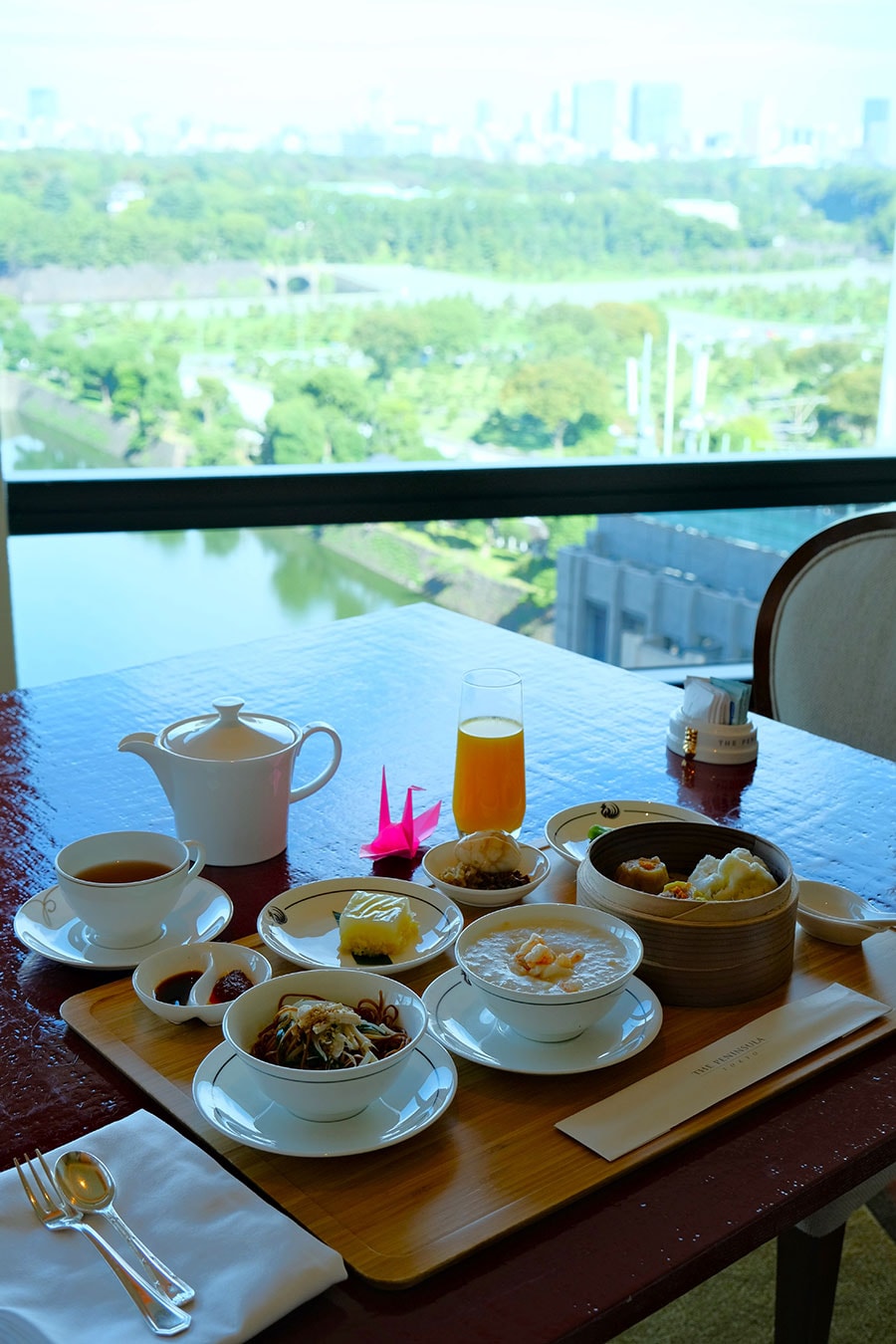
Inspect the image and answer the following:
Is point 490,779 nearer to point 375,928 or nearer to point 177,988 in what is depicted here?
point 375,928

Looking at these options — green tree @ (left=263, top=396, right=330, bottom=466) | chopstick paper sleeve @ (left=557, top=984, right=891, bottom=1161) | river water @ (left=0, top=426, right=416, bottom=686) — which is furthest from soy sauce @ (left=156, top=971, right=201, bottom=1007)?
green tree @ (left=263, top=396, right=330, bottom=466)

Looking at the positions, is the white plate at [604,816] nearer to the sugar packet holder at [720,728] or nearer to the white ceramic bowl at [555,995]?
the sugar packet holder at [720,728]

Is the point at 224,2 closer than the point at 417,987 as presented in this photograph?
No

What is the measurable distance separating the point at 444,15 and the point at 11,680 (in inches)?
67.9

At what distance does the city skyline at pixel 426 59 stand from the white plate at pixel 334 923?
2.15 meters

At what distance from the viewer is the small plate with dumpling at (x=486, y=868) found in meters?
1.12

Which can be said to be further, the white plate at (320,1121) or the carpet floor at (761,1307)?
the carpet floor at (761,1307)

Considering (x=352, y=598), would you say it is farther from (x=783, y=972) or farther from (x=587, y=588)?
(x=783, y=972)

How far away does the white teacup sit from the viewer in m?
1.04

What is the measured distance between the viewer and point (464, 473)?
A: 2773 millimetres

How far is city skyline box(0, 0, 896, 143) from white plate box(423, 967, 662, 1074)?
2328mm

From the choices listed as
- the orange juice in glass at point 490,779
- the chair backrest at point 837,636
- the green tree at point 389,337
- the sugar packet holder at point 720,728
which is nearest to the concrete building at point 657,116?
the green tree at point 389,337

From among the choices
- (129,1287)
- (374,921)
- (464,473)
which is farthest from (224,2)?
(129,1287)

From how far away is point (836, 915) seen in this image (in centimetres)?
111
